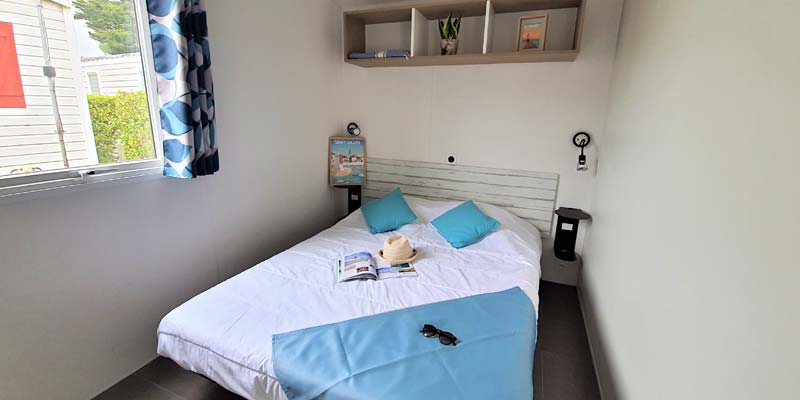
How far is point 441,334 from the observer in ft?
4.65

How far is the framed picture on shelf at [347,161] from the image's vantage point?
318 centimetres

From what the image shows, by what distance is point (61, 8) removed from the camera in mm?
1466

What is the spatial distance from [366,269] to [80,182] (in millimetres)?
1392

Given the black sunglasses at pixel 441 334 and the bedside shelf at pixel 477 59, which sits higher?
the bedside shelf at pixel 477 59

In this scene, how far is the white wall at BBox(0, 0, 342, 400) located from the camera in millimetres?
1416

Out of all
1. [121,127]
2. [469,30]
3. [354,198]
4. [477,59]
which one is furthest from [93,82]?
[469,30]

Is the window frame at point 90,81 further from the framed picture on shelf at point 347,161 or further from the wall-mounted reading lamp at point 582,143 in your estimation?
the wall-mounted reading lamp at point 582,143

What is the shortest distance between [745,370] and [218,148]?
8.00ft

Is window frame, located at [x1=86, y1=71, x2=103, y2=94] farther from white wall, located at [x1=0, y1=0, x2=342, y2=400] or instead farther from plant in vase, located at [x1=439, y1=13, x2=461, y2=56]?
plant in vase, located at [x1=439, y1=13, x2=461, y2=56]

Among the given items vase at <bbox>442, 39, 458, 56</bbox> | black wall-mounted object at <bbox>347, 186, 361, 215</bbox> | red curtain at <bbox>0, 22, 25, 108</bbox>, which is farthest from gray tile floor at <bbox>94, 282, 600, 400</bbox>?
vase at <bbox>442, 39, 458, 56</bbox>

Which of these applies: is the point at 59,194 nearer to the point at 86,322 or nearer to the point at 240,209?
the point at 86,322

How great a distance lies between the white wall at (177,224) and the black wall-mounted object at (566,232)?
2078 mm

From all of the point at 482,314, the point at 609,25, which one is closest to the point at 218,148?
the point at 482,314

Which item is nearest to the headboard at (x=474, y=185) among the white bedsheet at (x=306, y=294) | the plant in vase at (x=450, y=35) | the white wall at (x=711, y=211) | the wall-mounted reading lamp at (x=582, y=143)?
the wall-mounted reading lamp at (x=582, y=143)
